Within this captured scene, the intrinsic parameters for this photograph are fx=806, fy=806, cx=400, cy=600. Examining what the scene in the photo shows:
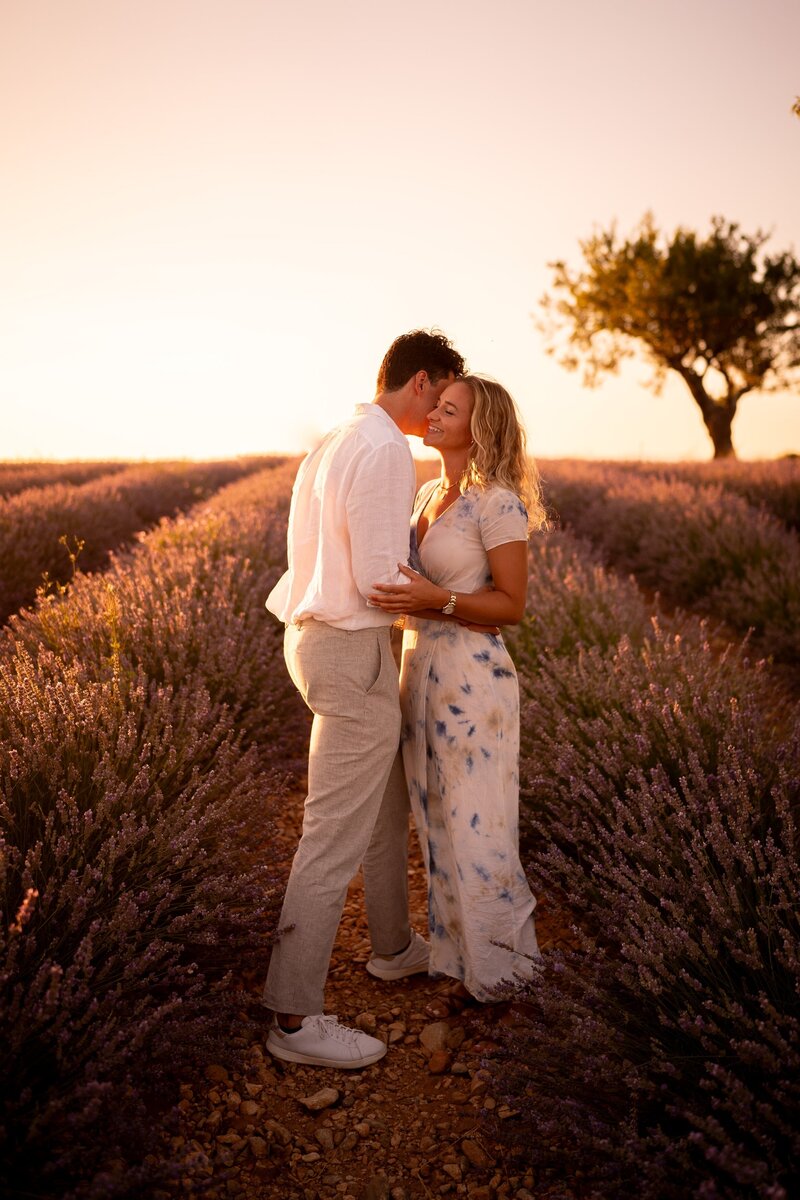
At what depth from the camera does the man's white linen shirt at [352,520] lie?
7.19ft

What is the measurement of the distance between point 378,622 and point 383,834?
856 millimetres

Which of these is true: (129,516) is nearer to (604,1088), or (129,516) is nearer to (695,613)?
(695,613)

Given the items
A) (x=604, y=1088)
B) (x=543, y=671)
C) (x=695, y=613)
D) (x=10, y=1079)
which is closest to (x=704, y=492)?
(x=695, y=613)

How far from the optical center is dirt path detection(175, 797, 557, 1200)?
6.72 ft

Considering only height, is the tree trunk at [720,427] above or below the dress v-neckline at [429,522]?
above

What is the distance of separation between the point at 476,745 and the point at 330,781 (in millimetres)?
494

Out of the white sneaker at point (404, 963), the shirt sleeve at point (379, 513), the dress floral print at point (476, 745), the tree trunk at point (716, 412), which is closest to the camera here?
the shirt sleeve at point (379, 513)

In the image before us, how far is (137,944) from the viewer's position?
2.19 meters

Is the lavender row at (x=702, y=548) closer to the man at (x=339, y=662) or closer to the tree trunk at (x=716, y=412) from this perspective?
the man at (x=339, y=662)

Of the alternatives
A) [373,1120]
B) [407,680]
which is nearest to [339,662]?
[407,680]

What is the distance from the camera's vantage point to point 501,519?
248cm

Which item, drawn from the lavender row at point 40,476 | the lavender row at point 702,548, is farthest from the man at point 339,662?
the lavender row at point 40,476

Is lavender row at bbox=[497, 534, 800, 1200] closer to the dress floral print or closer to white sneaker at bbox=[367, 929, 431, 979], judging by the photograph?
the dress floral print

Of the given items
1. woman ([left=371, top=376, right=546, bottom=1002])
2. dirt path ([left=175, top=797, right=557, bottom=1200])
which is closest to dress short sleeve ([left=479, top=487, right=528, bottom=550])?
woman ([left=371, top=376, right=546, bottom=1002])
